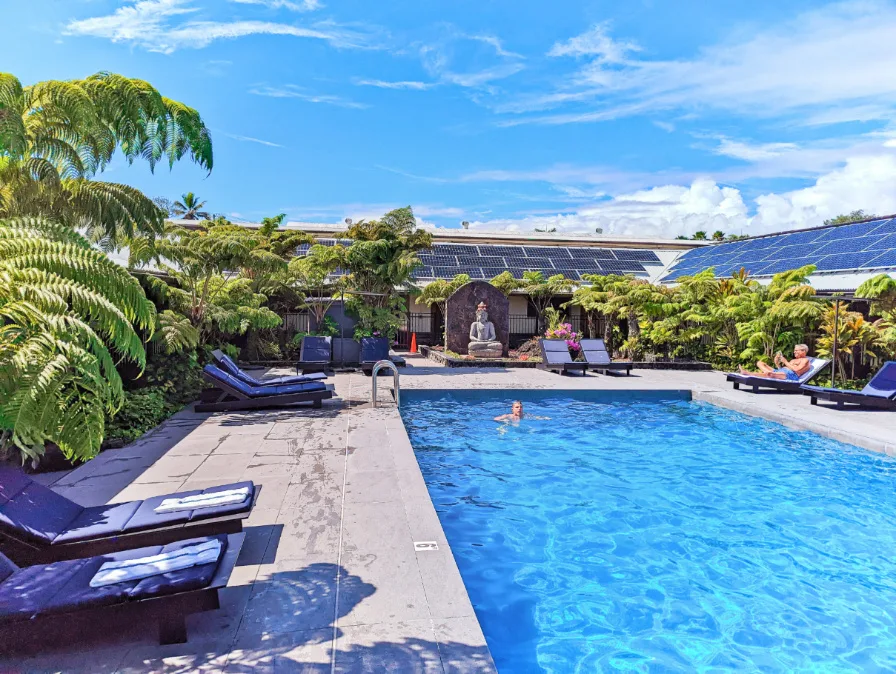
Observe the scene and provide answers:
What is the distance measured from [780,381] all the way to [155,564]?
12.6m

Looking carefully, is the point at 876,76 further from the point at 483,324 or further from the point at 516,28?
the point at 483,324

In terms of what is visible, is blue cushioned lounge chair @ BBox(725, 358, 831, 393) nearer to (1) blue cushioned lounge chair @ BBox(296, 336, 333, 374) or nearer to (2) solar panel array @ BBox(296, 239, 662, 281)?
(1) blue cushioned lounge chair @ BBox(296, 336, 333, 374)

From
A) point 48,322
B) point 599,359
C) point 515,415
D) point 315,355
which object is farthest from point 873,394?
point 48,322

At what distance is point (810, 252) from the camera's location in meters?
20.3

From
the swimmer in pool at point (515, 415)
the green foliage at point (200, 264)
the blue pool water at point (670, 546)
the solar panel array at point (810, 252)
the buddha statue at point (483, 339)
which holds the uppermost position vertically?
the solar panel array at point (810, 252)

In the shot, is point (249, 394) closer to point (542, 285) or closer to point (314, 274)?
point (314, 274)

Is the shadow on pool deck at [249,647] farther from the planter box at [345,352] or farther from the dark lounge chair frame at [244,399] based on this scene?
the planter box at [345,352]

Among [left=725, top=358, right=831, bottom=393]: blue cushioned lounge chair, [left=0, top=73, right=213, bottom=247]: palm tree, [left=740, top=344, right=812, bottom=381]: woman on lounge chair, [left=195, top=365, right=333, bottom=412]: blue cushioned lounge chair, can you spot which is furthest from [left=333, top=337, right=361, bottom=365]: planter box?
[left=0, top=73, right=213, bottom=247]: palm tree


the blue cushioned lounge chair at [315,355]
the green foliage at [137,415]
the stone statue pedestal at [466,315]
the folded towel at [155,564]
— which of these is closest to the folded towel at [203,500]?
the folded towel at [155,564]

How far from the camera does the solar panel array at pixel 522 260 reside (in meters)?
25.6

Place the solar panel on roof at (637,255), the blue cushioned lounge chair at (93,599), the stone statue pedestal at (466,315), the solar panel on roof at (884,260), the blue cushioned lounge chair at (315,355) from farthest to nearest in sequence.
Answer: the solar panel on roof at (637,255) < the stone statue pedestal at (466,315) < the solar panel on roof at (884,260) < the blue cushioned lounge chair at (315,355) < the blue cushioned lounge chair at (93,599)

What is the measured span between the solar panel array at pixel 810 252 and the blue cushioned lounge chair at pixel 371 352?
45.5 feet

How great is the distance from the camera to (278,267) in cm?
1435

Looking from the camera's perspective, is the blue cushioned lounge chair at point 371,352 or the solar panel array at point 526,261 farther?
the solar panel array at point 526,261
